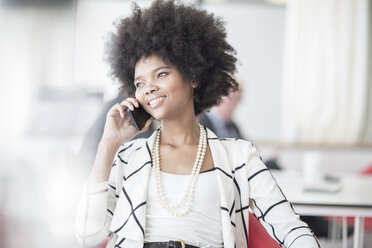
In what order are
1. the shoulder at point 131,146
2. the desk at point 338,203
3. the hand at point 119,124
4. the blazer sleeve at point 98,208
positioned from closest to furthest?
the blazer sleeve at point 98,208, the hand at point 119,124, the shoulder at point 131,146, the desk at point 338,203

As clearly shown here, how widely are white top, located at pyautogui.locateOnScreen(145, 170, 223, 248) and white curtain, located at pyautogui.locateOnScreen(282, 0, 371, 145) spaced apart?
10.8ft

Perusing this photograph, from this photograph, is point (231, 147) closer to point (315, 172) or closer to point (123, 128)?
point (123, 128)

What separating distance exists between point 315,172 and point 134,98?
1.78m

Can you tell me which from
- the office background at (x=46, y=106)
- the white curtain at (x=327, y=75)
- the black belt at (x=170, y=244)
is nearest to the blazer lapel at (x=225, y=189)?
the black belt at (x=170, y=244)

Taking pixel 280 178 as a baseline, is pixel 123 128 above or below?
above

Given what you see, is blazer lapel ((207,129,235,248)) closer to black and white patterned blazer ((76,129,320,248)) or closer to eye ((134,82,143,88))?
black and white patterned blazer ((76,129,320,248))

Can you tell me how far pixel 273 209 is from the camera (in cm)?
115

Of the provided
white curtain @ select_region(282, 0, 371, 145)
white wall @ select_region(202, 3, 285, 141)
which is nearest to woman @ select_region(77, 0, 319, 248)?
white wall @ select_region(202, 3, 285, 141)

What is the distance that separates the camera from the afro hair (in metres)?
1.09

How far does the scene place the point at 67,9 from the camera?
2.27 feet

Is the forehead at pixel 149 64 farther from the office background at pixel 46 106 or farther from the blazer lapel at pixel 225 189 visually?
the blazer lapel at pixel 225 189

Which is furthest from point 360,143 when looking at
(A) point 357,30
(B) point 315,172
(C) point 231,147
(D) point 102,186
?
Answer: (D) point 102,186

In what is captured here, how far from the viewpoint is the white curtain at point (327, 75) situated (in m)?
4.27

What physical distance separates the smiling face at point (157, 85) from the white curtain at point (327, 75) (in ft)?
10.9
